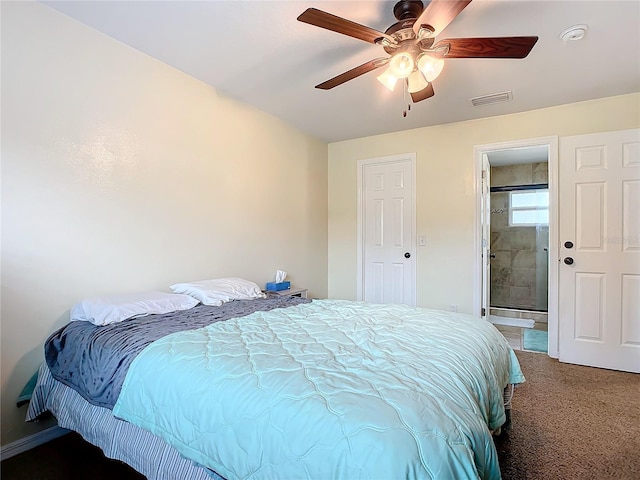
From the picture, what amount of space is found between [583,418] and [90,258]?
3.37 m

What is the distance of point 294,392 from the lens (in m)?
1.04

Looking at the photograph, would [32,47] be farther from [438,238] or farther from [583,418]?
[583,418]

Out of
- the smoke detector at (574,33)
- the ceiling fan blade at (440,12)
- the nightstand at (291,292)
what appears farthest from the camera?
the nightstand at (291,292)

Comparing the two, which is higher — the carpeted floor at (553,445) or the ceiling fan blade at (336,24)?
the ceiling fan blade at (336,24)

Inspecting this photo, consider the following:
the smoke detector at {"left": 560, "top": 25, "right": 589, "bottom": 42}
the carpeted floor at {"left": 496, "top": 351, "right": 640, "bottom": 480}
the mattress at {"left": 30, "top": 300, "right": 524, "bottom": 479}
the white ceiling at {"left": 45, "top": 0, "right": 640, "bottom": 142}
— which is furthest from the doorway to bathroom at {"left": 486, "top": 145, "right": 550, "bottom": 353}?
the mattress at {"left": 30, "top": 300, "right": 524, "bottom": 479}

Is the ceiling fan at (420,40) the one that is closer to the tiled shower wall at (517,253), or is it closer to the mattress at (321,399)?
the mattress at (321,399)

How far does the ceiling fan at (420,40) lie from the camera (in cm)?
156

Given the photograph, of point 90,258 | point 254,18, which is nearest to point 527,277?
point 254,18

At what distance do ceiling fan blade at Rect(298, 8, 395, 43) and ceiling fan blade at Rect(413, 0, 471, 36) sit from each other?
0.75 feet

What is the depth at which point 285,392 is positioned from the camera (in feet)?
3.44

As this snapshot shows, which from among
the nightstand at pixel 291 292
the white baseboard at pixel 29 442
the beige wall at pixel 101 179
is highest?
the beige wall at pixel 101 179

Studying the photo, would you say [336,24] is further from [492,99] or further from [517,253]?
[517,253]

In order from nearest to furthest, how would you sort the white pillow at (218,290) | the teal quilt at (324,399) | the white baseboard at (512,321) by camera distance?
the teal quilt at (324,399), the white pillow at (218,290), the white baseboard at (512,321)

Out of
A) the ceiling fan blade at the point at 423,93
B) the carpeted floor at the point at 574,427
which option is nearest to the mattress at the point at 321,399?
the carpeted floor at the point at 574,427
